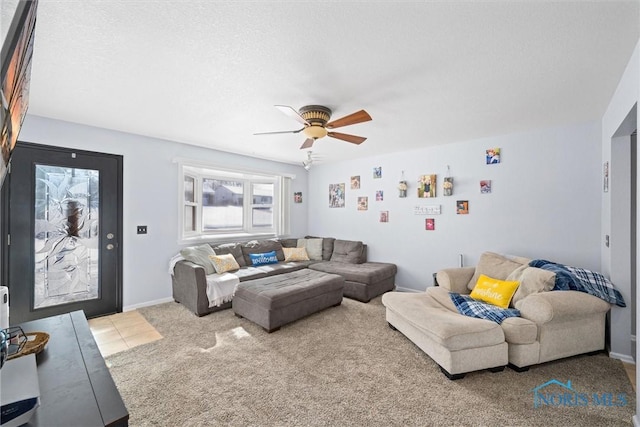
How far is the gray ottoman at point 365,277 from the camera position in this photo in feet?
13.0

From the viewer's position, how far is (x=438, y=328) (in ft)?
7.07

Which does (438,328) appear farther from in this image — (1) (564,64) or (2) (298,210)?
(2) (298,210)

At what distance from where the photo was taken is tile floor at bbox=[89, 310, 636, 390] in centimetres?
261

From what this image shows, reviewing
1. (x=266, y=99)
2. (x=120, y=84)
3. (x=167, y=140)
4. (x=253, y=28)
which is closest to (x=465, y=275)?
(x=266, y=99)

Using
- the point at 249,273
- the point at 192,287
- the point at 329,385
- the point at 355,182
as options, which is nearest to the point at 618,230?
the point at 329,385

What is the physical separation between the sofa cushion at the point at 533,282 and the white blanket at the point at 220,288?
317cm

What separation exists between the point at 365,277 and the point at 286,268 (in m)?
1.28

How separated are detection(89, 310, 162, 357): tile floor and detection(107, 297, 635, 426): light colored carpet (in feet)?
0.55

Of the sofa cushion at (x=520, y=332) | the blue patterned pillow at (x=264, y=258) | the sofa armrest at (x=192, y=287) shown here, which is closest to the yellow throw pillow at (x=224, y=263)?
the sofa armrest at (x=192, y=287)

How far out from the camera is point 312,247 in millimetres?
5281

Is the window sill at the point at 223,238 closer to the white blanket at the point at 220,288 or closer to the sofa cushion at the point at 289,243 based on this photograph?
the sofa cushion at the point at 289,243

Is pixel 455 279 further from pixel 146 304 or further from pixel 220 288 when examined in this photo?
pixel 146 304

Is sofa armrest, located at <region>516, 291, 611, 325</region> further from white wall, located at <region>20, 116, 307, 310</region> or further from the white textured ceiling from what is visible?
white wall, located at <region>20, 116, 307, 310</region>

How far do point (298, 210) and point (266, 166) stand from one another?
4.02 feet
